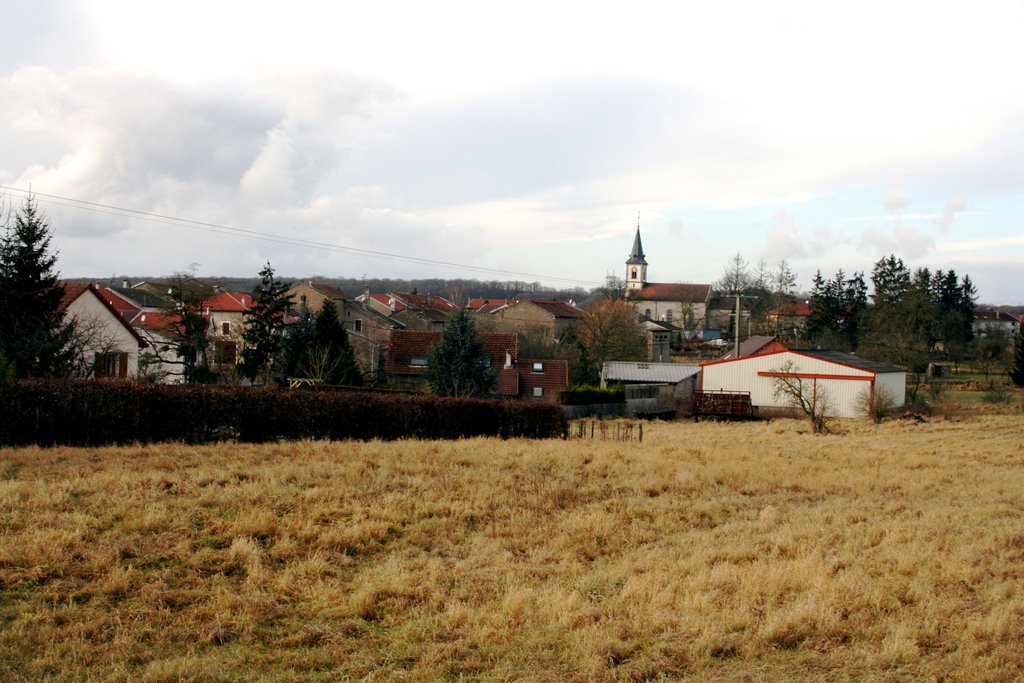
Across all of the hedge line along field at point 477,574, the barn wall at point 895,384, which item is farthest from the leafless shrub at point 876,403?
the hedge line along field at point 477,574

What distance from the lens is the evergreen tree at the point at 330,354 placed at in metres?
40.1

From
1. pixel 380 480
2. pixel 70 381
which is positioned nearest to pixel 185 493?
pixel 380 480

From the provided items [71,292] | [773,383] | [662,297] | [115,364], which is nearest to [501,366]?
[773,383]

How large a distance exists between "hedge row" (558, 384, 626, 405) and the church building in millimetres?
59293

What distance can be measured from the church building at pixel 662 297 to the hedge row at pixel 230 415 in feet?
268

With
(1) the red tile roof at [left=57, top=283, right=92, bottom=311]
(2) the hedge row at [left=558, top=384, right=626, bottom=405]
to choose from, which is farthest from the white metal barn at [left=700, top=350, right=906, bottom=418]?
(1) the red tile roof at [left=57, top=283, right=92, bottom=311]

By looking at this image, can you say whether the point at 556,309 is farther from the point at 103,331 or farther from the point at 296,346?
the point at 103,331

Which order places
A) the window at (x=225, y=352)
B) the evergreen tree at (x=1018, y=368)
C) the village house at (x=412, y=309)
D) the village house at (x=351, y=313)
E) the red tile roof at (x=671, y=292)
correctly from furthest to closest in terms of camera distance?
the red tile roof at (x=671, y=292)
the village house at (x=412, y=309)
the village house at (x=351, y=313)
the evergreen tree at (x=1018, y=368)
the window at (x=225, y=352)

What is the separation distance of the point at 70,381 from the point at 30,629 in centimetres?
Result: 1244

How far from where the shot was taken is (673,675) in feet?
19.9

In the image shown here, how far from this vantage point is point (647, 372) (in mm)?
53906

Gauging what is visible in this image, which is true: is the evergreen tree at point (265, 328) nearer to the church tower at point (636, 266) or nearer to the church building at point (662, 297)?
the church building at point (662, 297)

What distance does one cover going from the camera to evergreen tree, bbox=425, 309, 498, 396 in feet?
142

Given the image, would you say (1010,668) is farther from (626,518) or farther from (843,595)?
(626,518)
